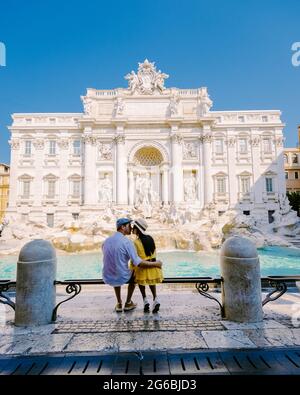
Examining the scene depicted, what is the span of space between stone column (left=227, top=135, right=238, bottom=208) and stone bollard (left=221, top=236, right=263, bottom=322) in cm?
2195

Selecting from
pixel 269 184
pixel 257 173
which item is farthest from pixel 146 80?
pixel 269 184

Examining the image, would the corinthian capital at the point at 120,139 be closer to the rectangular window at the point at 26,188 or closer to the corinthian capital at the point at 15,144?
the rectangular window at the point at 26,188

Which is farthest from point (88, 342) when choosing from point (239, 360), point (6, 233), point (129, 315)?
point (6, 233)

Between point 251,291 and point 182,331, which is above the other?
point 251,291

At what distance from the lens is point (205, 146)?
2378cm

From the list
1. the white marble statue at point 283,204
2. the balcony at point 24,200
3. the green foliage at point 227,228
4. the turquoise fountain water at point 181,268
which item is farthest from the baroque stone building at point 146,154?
the turquoise fountain water at point 181,268

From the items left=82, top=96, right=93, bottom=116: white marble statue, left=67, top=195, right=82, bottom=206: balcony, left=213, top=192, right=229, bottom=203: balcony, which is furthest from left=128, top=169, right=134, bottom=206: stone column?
left=213, top=192, right=229, bottom=203: balcony

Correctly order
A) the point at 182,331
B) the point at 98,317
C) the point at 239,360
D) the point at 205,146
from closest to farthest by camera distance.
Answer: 1. the point at 239,360
2. the point at 182,331
3. the point at 98,317
4. the point at 205,146

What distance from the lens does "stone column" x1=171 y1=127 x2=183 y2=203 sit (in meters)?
22.9

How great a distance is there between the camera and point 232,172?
2416cm

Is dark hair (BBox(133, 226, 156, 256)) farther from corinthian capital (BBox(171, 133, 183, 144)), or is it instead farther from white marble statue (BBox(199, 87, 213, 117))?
white marble statue (BBox(199, 87, 213, 117))

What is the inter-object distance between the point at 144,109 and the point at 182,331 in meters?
24.1

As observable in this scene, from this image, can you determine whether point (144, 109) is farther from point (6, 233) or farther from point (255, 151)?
point (6, 233)

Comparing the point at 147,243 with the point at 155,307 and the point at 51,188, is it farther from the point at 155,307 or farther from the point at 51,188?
the point at 51,188
